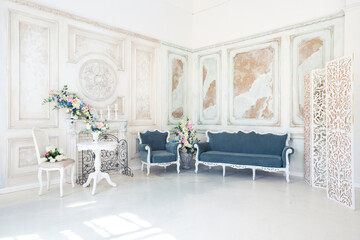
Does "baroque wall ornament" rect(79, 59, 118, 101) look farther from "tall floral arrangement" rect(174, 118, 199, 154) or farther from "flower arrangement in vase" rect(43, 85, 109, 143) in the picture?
"tall floral arrangement" rect(174, 118, 199, 154)

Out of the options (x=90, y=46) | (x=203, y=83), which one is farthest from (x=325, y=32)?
(x=90, y=46)

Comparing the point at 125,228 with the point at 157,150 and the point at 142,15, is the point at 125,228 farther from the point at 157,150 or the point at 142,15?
the point at 142,15

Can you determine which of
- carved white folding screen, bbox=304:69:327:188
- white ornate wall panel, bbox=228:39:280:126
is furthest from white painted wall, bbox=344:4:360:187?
white ornate wall panel, bbox=228:39:280:126

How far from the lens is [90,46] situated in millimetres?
5449

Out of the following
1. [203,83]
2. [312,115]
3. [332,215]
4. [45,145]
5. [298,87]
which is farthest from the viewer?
[203,83]

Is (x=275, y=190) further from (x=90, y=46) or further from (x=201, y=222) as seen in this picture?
(x=90, y=46)

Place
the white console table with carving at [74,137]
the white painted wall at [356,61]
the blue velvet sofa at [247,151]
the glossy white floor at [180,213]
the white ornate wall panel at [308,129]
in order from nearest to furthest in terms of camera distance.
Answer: the glossy white floor at [180,213]
the white painted wall at [356,61]
the white ornate wall panel at [308,129]
the white console table with carving at [74,137]
the blue velvet sofa at [247,151]

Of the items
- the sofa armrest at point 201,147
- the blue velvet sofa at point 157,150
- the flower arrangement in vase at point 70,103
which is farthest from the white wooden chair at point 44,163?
the sofa armrest at point 201,147

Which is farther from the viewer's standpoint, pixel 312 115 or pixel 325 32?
pixel 325 32

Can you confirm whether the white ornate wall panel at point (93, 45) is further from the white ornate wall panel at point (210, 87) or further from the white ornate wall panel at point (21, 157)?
the white ornate wall panel at point (210, 87)

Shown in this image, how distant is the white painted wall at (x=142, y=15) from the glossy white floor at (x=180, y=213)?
3.74m

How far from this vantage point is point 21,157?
4.48m

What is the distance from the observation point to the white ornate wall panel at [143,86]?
20.7 ft

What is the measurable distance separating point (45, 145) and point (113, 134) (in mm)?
1640
